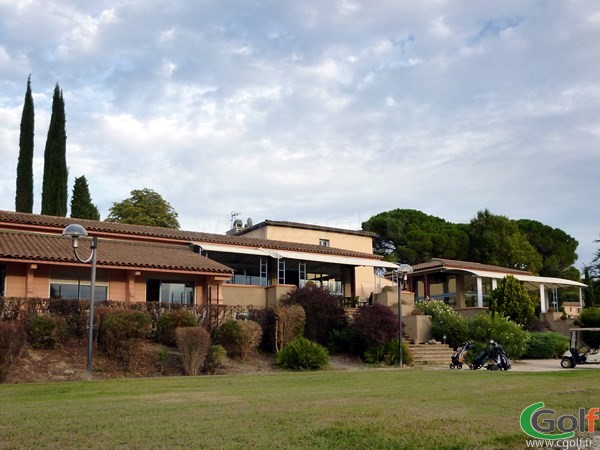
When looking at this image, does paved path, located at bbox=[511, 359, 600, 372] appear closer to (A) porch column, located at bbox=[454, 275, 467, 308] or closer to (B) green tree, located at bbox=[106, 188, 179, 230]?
(A) porch column, located at bbox=[454, 275, 467, 308]

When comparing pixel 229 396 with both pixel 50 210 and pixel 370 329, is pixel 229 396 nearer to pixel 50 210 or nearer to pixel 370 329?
pixel 370 329

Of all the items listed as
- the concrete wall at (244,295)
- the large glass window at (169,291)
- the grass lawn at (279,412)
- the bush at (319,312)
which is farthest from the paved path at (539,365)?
the large glass window at (169,291)

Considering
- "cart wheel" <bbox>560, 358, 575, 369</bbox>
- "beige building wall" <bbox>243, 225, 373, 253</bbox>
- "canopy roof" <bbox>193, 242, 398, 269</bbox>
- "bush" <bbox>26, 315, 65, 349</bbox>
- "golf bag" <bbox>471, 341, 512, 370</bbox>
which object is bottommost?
"cart wheel" <bbox>560, 358, 575, 369</bbox>

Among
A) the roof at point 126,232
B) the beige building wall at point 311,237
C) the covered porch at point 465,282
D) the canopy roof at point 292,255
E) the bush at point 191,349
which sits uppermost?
the beige building wall at point 311,237

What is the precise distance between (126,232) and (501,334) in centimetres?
1737

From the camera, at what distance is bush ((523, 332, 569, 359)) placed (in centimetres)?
2953

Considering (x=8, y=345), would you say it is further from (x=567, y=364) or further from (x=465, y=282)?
(x=465, y=282)

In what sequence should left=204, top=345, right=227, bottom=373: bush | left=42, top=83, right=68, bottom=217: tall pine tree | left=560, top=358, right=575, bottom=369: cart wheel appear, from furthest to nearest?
1. left=42, top=83, right=68, bottom=217: tall pine tree
2. left=560, top=358, right=575, bottom=369: cart wheel
3. left=204, top=345, right=227, bottom=373: bush

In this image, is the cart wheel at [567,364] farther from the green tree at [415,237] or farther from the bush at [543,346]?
the green tree at [415,237]

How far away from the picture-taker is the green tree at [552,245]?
60719 mm

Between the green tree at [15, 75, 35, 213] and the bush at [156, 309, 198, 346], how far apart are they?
2690 centimetres

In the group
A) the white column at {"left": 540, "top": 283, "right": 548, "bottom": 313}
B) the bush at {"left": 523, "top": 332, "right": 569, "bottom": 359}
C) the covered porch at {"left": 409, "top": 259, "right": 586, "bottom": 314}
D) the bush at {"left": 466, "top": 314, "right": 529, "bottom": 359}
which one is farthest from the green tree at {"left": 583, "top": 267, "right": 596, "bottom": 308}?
the bush at {"left": 466, "top": 314, "right": 529, "bottom": 359}

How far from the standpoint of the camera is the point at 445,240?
57969mm

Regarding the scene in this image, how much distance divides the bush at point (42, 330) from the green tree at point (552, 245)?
51.0 meters
